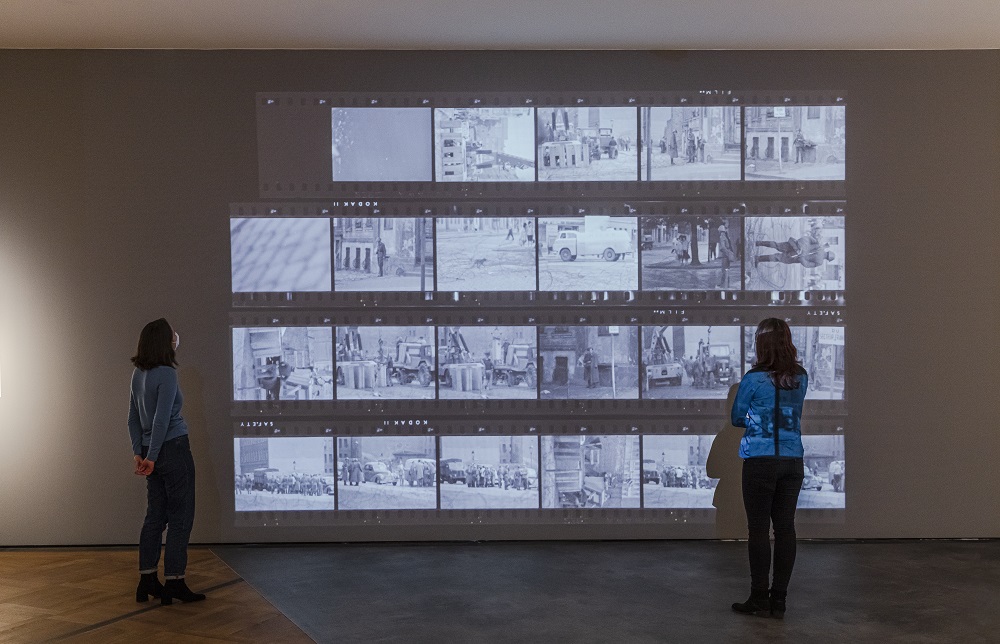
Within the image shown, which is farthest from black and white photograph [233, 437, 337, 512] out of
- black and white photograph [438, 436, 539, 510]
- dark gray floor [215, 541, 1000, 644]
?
black and white photograph [438, 436, 539, 510]

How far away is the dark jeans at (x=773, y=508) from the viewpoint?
396cm

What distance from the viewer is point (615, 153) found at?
208 inches

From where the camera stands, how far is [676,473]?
5344 mm

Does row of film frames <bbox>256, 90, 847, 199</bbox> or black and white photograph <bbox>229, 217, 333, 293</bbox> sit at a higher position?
row of film frames <bbox>256, 90, 847, 199</bbox>

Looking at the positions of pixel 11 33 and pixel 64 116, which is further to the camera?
pixel 64 116

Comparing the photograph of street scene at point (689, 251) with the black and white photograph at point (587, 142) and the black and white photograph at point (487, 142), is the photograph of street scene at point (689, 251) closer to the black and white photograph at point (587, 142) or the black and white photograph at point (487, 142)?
the black and white photograph at point (587, 142)

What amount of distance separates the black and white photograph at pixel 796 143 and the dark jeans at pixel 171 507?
143 inches

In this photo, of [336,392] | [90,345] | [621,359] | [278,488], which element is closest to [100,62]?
[90,345]

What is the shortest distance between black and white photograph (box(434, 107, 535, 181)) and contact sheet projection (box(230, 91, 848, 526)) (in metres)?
0.01

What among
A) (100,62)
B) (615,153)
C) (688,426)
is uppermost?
(100,62)

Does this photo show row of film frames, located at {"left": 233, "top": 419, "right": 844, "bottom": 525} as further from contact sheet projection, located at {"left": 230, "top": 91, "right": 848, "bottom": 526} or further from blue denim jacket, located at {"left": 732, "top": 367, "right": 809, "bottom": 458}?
blue denim jacket, located at {"left": 732, "top": 367, "right": 809, "bottom": 458}

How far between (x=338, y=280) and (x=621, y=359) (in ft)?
5.93

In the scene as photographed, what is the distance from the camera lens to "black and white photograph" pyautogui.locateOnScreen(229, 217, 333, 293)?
5.29m

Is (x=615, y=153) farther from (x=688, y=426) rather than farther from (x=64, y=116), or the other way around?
(x=64, y=116)
